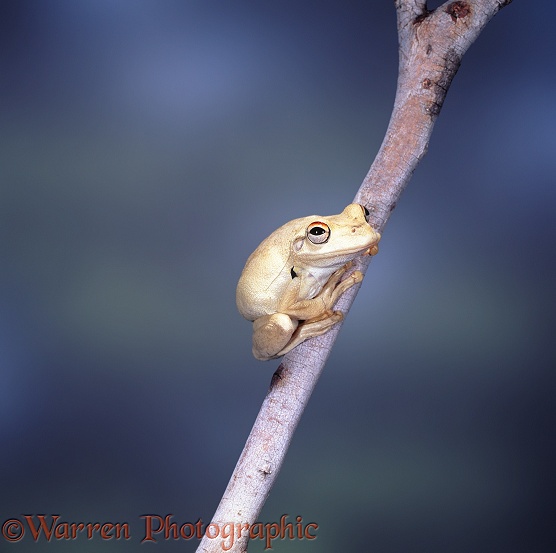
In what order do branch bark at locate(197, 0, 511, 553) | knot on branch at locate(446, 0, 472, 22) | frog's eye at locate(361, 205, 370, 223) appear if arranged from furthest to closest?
knot on branch at locate(446, 0, 472, 22) < frog's eye at locate(361, 205, 370, 223) < branch bark at locate(197, 0, 511, 553)

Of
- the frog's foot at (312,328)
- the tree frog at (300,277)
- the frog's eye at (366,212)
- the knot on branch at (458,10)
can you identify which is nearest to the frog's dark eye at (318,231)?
the tree frog at (300,277)

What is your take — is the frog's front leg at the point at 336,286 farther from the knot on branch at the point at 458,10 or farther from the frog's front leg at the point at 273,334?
the knot on branch at the point at 458,10

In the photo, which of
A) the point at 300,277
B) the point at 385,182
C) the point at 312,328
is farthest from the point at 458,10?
the point at 312,328

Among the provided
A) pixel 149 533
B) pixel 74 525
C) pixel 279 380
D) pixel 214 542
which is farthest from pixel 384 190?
pixel 74 525

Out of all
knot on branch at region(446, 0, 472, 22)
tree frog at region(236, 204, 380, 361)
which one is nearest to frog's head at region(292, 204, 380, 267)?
tree frog at region(236, 204, 380, 361)

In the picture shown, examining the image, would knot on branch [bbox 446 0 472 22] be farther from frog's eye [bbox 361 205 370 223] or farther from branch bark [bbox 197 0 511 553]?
frog's eye [bbox 361 205 370 223]

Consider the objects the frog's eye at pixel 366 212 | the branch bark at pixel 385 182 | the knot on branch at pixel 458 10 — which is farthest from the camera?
the knot on branch at pixel 458 10

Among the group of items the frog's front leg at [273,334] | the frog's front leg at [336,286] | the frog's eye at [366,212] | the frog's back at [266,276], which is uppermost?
the frog's eye at [366,212]
